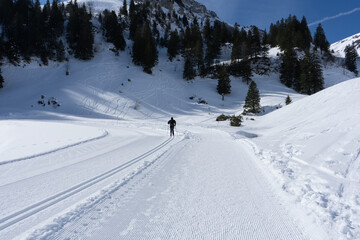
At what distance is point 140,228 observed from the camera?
8.46ft

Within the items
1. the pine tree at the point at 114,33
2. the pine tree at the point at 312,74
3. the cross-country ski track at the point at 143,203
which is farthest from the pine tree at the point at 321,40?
the cross-country ski track at the point at 143,203

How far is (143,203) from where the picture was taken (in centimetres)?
328

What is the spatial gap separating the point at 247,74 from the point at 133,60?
3585 centimetres

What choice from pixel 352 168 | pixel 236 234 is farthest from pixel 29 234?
pixel 352 168

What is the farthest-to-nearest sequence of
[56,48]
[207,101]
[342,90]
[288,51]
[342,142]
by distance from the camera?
[288,51] → [56,48] → [207,101] → [342,90] → [342,142]

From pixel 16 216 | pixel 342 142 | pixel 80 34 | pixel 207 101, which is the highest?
pixel 80 34

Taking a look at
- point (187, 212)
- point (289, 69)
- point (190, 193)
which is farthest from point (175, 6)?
point (187, 212)

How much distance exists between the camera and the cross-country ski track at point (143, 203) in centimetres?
251

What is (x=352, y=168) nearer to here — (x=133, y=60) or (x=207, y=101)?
(x=207, y=101)

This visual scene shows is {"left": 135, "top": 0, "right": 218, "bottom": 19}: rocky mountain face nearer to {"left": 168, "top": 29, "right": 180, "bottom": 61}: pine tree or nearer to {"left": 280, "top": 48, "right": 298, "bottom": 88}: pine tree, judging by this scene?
{"left": 168, "top": 29, "right": 180, "bottom": 61}: pine tree

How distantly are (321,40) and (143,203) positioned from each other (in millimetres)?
94953

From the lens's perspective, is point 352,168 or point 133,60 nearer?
point 352,168

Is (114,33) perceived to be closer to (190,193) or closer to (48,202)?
(48,202)

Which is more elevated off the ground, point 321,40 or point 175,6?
point 175,6
